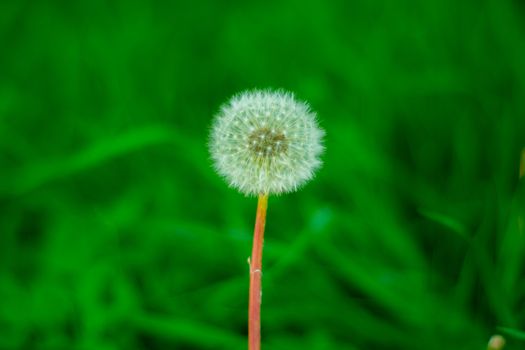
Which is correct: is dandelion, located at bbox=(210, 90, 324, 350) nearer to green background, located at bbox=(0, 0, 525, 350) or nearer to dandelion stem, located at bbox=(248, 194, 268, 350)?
dandelion stem, located at bbox=(248, 194, 268, 350)

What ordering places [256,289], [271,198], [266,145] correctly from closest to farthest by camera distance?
1. [256,289]
2. [266,145]
3. [271,198]

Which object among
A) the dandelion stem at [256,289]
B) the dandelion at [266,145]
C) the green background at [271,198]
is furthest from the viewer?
the green background at [271,198]

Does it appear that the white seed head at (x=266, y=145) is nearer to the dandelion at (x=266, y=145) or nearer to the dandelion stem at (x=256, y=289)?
the dandelion at (x=266, y=145)

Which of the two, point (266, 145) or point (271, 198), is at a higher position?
point (271, 198)

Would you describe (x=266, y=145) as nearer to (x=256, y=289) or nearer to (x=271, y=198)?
(x=256, y=289)

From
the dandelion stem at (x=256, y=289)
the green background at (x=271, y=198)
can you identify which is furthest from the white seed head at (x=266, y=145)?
the green background at (x=271, y=198)

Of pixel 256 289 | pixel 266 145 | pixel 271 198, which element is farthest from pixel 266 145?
pixel 271 198

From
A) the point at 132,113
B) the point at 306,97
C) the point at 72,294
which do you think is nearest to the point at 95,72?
the point at 132,113
